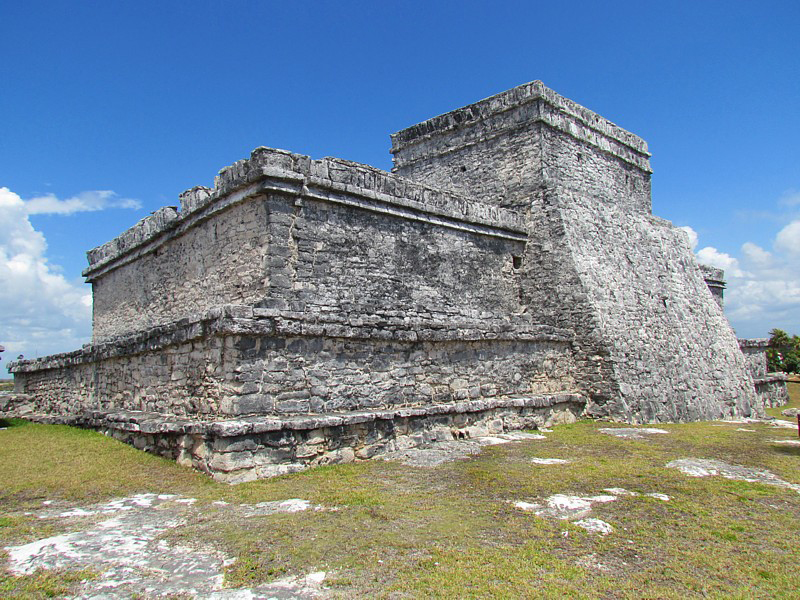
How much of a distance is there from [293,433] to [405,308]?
3.56 m

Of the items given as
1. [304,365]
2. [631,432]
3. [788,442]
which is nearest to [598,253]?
[631,432]

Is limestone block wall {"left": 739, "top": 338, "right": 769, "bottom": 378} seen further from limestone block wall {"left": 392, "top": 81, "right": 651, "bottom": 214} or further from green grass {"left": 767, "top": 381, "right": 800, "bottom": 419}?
limestone block wall {"left": 392, "top": 81, "right": 651, "bottom": 214}

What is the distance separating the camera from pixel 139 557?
421cm

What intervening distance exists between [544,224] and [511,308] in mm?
2069

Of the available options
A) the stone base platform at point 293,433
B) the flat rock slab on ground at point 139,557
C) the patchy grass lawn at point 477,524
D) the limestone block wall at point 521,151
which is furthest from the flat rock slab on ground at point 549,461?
→ the limestone block wall at point 521,151

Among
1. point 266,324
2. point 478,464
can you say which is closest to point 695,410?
point 478,464

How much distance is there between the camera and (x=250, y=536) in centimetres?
461

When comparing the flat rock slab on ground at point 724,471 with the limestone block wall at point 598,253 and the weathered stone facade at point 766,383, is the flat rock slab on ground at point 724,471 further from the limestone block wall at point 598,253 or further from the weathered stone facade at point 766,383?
the weathered stone facade at point 766,383

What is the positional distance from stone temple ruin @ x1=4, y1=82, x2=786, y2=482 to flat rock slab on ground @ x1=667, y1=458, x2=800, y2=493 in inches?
128

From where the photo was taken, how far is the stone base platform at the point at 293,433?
6695 mm

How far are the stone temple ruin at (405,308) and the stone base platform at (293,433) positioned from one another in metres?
0.03

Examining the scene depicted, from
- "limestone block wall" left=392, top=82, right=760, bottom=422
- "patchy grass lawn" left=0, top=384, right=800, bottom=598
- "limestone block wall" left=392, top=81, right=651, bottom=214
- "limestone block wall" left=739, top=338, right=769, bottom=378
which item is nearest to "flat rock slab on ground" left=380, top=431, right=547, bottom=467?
"patchy grass lawn" left=0, top=384, right=800, bottom=598

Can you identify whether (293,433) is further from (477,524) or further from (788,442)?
(788,442)

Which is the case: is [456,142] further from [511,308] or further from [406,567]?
[406,567]
